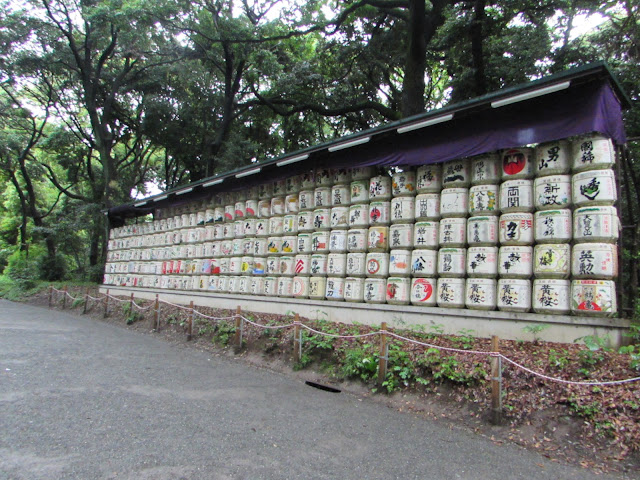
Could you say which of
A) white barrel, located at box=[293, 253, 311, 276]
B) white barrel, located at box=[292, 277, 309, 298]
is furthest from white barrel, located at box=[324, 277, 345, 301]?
white barrel, located at box=[293, 253, 311, 276]

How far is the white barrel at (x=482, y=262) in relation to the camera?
254 inches

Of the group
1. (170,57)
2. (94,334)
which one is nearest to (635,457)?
(94,334)

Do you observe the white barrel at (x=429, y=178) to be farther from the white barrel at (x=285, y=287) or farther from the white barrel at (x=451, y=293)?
the white barrel at (x=285, y=287)

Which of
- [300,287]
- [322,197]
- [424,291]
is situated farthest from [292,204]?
[424,291]

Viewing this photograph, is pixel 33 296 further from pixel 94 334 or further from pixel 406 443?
pixel 406 443

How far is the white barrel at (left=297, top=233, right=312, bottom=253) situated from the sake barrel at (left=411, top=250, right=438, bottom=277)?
2809 mm

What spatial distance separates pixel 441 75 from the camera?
1873cm

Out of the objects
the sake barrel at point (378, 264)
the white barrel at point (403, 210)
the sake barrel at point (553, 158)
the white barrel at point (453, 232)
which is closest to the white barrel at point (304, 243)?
the sake barrel at point (378, 264)

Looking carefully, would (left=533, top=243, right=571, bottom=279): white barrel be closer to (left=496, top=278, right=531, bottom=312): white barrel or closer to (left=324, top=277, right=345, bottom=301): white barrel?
(left=496, top=278, right=531, bottom=312): white barrel

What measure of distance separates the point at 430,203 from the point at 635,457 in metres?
4.55

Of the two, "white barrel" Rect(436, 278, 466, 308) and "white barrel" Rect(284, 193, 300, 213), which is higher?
"white barrel" Rect(284, 193, 300, 213)

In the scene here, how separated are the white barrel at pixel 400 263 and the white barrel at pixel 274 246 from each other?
3365 millimetres

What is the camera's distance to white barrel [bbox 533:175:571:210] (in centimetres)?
597

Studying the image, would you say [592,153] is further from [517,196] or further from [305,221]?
[305,221]
